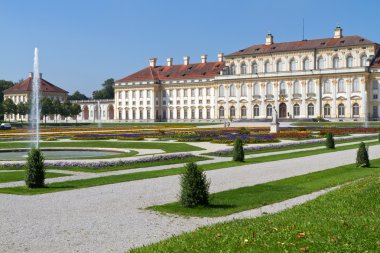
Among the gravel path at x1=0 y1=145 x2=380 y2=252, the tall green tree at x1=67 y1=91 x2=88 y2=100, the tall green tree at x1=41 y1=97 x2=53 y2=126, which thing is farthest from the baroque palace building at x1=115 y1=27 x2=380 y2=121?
the gravel path at x1=0 y1=145 x2=380 y2=252

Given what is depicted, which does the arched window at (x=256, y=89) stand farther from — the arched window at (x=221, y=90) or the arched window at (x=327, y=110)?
the arched window at (x=327, y=110)

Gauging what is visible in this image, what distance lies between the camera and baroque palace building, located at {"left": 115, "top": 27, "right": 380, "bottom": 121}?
7006 centimetres

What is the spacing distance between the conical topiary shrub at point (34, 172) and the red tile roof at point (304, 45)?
63727 millimetres

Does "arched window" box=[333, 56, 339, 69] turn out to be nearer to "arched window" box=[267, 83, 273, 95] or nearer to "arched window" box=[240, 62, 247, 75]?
"arched window" box=[267, 83, 273, 95]

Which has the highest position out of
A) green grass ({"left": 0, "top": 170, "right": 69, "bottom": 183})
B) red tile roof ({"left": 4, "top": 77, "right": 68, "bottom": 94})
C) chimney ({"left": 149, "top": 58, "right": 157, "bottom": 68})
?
chimney ({"left": 149, "top": 58, "right": 157, "bottom": 68})

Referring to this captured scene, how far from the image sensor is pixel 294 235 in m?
6.43

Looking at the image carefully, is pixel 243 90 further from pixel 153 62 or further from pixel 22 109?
pixel 22 109

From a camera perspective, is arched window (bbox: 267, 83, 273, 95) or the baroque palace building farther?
arched window (bbox: 267, 83, 273, 95)

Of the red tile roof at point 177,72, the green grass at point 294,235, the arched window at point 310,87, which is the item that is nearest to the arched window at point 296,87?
the arched window at point 310,87

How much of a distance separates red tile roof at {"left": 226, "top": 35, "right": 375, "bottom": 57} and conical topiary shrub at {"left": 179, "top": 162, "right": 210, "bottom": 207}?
213 feet

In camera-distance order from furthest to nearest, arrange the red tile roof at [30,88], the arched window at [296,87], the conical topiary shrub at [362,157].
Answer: the red tile roof at [30,88], the arched window at [296,87], the conical topiary shrub at [362,157]

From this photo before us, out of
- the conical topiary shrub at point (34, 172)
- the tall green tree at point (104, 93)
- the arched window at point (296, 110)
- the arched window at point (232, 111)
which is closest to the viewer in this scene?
the conical topiary shrub at point (34, 172)

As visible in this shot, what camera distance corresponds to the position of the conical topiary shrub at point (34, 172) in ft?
42.9

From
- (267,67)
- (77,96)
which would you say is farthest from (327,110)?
(77,96)
